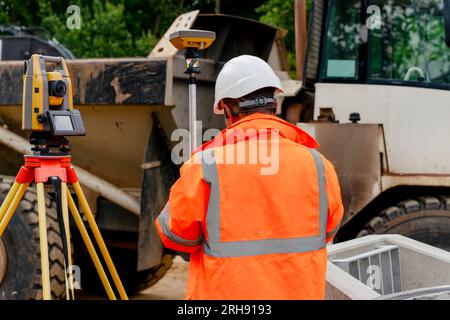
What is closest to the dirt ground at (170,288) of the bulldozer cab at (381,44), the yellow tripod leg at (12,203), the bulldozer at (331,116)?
the bulldozer at (331,116)

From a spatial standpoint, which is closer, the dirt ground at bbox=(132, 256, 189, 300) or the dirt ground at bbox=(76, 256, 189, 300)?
the dirt ground at bbox=(76, 256, 189, 300)

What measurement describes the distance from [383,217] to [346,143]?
0.57 m

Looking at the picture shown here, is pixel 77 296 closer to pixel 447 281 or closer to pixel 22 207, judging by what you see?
pixel 22 207

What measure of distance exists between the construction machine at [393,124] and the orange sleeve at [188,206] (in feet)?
8.57

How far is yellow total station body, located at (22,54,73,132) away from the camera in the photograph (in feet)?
11.4

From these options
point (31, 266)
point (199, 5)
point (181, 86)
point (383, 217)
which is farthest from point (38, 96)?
point (199, 5)

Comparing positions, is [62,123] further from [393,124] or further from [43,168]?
[393,124]

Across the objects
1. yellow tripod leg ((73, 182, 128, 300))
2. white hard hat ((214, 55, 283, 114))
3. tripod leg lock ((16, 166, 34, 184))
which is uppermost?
white hard hat ((214, 55, 283, 114))

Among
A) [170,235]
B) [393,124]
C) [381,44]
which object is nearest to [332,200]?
[170,235]

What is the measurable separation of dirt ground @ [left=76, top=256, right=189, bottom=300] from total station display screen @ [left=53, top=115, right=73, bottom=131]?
381 centimetres

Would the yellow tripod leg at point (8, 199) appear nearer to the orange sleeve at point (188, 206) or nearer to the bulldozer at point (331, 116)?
the orange sleeve at point (188, 206)

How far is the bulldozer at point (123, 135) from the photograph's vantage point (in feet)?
16.9

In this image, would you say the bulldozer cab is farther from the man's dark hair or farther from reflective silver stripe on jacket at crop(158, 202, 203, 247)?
reflective silver stripe on jacket at crop(158, 202, 203, 247)

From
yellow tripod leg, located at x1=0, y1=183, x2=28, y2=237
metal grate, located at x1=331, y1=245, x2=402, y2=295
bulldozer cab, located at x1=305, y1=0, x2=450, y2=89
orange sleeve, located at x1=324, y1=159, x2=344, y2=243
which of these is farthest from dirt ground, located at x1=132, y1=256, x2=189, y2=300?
orange sleeve, located at x1=324, y1=159, x2=344, y2=243
